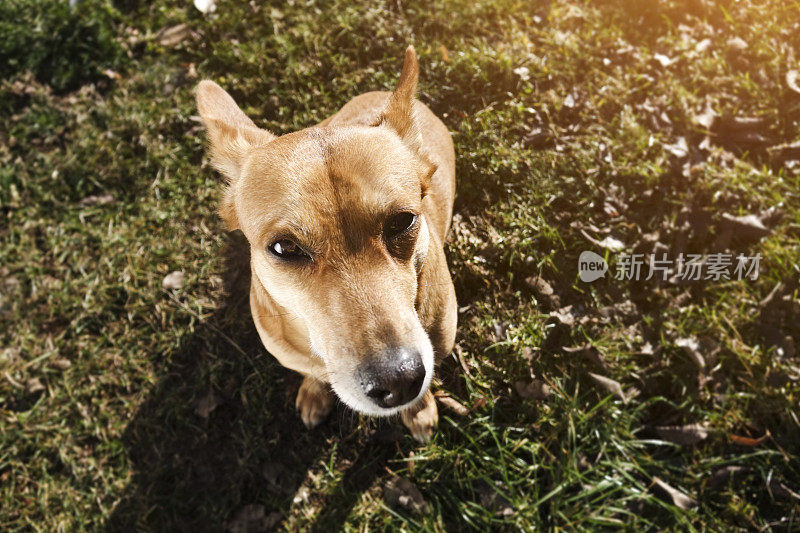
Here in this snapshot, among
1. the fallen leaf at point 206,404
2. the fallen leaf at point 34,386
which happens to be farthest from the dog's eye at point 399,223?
the fallen leaf at point 34,386

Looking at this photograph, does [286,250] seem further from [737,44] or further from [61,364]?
[737,44]

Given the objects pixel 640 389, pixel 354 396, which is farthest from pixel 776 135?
pixel 354 396

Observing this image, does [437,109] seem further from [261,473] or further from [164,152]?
[261,473]

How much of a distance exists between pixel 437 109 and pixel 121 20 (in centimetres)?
309

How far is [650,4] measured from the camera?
457cm

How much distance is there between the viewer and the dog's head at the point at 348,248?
1989mm

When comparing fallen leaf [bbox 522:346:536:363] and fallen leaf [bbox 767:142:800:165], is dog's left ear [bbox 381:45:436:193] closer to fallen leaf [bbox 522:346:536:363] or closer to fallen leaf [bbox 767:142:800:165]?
fallen leaf [bbox 522:346:536:363]

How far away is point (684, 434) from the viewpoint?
3186mm

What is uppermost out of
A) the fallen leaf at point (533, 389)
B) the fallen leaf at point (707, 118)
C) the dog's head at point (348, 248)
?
the dog's head at point (348, 248)

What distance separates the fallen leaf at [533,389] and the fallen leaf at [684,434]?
0.75 m

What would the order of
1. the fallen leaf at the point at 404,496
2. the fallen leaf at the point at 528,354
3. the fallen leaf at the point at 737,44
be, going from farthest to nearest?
the fallen leaf at the point at 737,44 → the fallen leaf at the point at 528,354 → the fallen leaf at the point at 404,496

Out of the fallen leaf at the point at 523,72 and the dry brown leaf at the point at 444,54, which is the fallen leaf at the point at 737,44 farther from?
the dry brown leaf at the point at 444,54

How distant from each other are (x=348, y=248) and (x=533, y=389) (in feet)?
6.00

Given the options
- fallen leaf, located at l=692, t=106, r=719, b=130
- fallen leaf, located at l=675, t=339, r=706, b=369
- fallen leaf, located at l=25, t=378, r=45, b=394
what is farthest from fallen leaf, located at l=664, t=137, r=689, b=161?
fallen leaf, located at l=25, t=378, r=45, b=394
